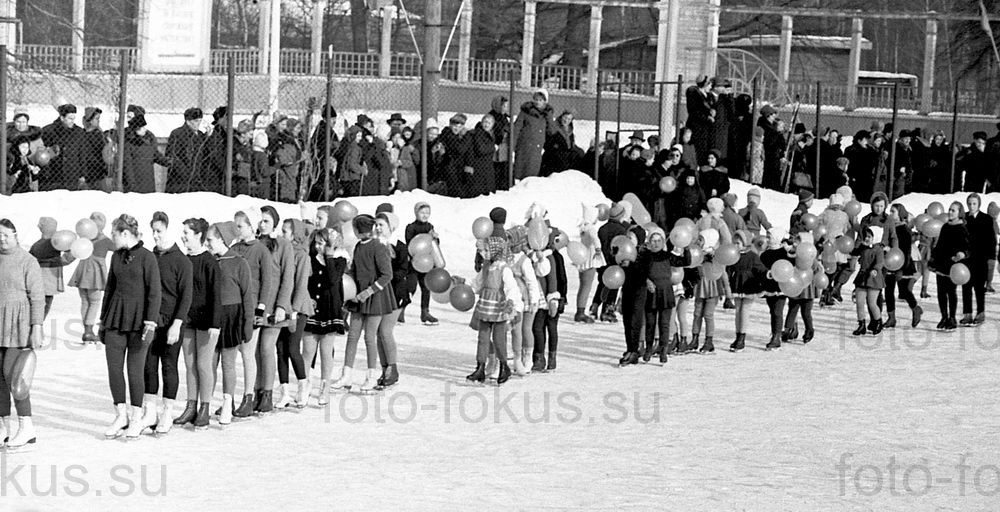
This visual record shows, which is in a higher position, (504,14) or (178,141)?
(504,14)

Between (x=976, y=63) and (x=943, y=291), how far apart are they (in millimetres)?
26412

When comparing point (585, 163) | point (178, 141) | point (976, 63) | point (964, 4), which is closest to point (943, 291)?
point (585, 163)

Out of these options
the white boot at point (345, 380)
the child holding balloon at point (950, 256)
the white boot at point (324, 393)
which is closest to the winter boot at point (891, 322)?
the child holding balloon at point (950, 256)

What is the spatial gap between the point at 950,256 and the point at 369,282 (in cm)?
869

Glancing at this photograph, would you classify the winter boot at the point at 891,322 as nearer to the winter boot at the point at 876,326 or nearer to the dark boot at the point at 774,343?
the winter boot at the point at 876,326

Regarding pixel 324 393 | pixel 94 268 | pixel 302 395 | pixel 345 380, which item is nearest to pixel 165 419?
pixel 302 395

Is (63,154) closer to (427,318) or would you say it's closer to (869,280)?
(427,318)

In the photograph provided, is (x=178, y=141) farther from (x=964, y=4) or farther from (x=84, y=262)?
(x=964, y=4)

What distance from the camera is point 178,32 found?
31406mm

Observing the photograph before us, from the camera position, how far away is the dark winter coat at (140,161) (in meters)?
23.8

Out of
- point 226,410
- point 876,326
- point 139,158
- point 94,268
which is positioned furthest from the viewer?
point 139,158

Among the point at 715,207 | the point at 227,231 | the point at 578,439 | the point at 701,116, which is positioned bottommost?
the point at 578,439

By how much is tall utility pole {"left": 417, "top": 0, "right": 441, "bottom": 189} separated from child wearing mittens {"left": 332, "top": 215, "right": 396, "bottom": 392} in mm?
9951

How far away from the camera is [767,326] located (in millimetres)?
21422
